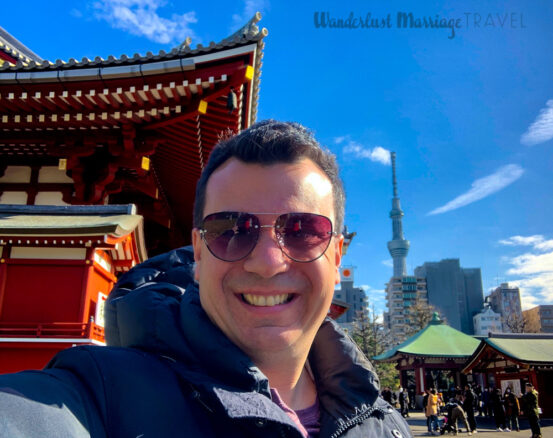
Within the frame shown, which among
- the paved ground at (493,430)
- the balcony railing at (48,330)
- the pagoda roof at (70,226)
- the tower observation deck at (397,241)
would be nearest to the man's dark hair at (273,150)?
the pagoda roof at (70,226)

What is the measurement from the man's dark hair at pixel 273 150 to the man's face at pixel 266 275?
3 centimetres

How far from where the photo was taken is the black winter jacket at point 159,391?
79 centimetres

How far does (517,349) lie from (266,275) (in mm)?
18535

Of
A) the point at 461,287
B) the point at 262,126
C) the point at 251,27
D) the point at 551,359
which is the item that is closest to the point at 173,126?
the point at 251,27

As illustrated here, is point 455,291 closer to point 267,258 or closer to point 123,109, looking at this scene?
point 123,109

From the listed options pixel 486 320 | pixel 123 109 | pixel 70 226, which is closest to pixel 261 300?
pixel 70 226

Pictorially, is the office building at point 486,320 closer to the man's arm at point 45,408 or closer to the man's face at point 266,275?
the man's face at point 266,275

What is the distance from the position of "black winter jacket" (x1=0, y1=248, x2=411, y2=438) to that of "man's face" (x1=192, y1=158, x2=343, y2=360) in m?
0.08

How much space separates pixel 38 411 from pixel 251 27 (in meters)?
6.40

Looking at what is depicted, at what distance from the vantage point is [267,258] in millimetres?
1218

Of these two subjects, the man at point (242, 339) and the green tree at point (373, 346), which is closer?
the man at point (242, 339)

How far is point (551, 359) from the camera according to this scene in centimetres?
1546

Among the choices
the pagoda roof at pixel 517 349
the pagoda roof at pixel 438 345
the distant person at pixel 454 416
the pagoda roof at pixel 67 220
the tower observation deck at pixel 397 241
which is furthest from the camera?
the tower observation deck at pixel 397 241

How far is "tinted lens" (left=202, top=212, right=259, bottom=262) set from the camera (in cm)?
123
